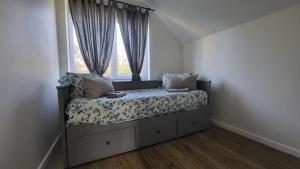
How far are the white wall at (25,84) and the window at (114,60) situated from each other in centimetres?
50

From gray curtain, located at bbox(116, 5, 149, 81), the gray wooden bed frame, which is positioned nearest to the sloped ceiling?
gray curtain, located at bbox(116, 5, 149, 81)

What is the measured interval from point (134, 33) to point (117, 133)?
73.7 inches

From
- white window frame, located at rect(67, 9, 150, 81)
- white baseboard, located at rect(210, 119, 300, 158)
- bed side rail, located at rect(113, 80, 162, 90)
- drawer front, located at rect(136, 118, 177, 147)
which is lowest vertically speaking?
white baseboard, located at rect(210, 119, 300, 158)

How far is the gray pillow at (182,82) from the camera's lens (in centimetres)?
256

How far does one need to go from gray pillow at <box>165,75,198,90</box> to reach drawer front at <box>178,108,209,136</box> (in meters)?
0.45

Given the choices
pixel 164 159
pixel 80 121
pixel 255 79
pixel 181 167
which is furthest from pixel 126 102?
pixel 255 79

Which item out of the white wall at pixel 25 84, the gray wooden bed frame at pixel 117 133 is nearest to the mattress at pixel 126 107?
the gray wooden bed frame at pixel 117 133

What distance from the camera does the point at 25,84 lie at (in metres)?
1.29

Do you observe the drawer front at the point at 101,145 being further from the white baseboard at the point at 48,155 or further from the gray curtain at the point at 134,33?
the gray curtain at the point at 134,33

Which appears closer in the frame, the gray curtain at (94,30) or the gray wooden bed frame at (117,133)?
the gray wooden bed frame at (117,133)

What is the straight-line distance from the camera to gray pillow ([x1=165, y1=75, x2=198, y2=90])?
2557 mm

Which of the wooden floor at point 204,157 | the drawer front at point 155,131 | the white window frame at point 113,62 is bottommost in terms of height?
the wooden floor at point 204,157

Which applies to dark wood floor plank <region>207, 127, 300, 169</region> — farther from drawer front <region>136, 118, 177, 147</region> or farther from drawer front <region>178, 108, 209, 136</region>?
drawer front <region>136, 118, 177, 147</region>

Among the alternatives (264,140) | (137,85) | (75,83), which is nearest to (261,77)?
(264,140)
